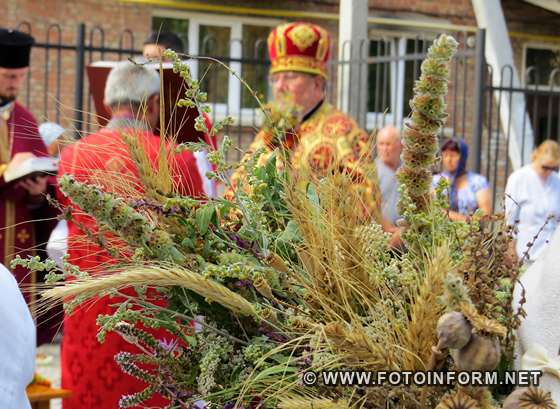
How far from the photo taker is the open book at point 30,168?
4543 mm

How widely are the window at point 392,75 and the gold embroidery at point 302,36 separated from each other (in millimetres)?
3732

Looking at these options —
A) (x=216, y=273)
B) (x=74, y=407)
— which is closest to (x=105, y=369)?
(x=74, y=407)

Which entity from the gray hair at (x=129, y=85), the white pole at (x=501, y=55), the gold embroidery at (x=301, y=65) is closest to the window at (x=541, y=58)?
the white pole at (x=501, y=55)

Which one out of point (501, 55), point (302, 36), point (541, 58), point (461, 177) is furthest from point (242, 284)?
point (541, 58)

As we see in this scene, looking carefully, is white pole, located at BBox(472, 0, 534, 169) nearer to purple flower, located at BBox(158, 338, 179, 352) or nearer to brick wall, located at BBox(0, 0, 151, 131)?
brick wall, located at BBox(0, 0, 151, 131)

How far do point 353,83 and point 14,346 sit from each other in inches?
346

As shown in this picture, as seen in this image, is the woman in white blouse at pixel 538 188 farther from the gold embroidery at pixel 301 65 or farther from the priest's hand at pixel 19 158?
the priest's hand at pixel 19 158

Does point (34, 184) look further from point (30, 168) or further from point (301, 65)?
point (301, 65)

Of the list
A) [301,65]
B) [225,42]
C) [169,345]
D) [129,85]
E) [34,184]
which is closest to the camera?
[169,345]

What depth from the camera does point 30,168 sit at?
4559 mm

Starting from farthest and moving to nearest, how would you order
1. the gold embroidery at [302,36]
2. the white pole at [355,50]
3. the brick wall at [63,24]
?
1. the brick wall at [63,24]
2. the white pole at [355,50]
3. the gold embroidery at [302,36]

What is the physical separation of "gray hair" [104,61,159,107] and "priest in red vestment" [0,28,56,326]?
1029mm

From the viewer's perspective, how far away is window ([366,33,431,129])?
9531mm

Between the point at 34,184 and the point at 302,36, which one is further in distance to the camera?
the point at 302,36
